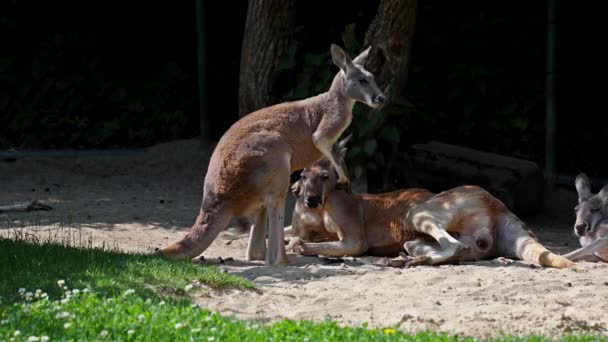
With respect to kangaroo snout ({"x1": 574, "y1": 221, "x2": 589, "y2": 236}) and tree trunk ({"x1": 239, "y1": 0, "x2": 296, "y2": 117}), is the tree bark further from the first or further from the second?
kangaroo snout ({"x1": 574, "y1": 221, "x2": 589, "y2": 236})

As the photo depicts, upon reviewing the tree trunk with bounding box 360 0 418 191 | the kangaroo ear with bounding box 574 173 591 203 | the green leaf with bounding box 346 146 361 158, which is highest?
the tree trunk with bounding box 360 0 418 191

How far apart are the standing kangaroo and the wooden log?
2187 millimetres

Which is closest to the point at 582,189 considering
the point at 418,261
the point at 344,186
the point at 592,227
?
the point at 592,227

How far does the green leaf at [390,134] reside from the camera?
10.4 meters

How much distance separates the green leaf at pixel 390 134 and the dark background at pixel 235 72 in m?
0.36

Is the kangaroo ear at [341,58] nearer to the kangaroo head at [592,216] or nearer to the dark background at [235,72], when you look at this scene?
the kangaroo head at [592,216]

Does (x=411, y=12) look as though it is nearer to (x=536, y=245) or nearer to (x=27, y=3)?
(x=536, y=245)

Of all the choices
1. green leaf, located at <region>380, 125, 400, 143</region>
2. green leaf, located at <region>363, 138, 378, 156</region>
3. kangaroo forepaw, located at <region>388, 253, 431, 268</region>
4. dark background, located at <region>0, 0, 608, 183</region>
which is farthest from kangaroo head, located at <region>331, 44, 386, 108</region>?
dark background, located at <region>0, 0, 608, 183</region>

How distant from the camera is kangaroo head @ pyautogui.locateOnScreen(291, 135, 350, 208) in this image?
8.54 meters

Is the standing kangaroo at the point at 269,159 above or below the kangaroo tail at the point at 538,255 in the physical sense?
above

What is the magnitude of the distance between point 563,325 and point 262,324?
1.54 metres

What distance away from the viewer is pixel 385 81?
1044 cm

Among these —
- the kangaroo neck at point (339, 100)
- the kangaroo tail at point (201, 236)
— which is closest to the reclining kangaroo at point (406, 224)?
the kangaroo neck at point (339, 100)

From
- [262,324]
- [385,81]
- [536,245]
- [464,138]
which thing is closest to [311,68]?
[385,81]
